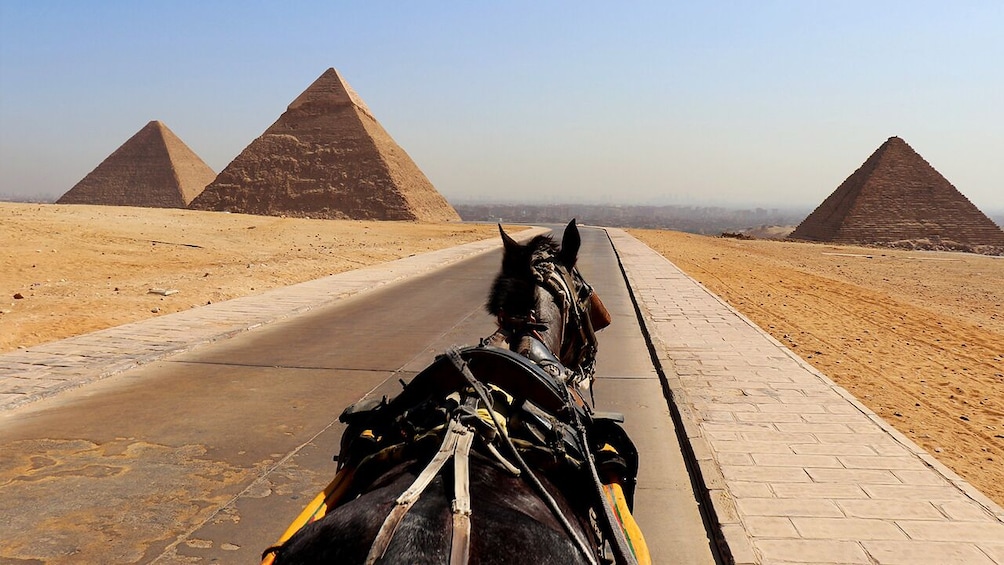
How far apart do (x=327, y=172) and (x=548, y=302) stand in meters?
119

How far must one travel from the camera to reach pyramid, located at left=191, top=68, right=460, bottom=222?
4323 inches

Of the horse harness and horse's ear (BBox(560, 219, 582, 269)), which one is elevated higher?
horse's ear (BBox(560, 219, 582, 269))

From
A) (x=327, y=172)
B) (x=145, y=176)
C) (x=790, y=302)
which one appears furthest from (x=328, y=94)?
(x=790, y=302)

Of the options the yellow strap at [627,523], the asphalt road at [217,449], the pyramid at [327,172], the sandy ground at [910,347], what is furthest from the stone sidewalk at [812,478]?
the pyramid at [327,172]

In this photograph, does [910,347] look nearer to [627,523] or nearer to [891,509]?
[891,509]

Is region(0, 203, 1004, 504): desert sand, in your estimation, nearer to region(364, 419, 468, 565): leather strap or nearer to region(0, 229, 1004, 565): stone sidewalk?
region(0, 229, 1004, 565): stone sidewalk

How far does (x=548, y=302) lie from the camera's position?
3.43 metres

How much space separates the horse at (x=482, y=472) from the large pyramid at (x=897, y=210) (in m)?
85.1

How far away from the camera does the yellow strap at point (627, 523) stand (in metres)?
2.20

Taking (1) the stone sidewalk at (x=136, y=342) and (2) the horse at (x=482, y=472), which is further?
(1) the stone sidewalk at (x=136, y=342)

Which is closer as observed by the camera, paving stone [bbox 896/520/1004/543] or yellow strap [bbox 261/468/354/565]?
yellow strap [bbox 261/468/354/565]

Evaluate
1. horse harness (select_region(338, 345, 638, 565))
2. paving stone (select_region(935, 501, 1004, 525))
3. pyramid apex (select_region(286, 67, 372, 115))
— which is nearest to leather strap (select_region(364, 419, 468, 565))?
horse harness (select_region(338, 345, 638, 565))

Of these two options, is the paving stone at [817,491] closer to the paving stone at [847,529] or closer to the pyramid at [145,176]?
the paving stone at [847,529]

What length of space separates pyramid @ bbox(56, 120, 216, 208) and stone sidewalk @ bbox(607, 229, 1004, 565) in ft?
430
